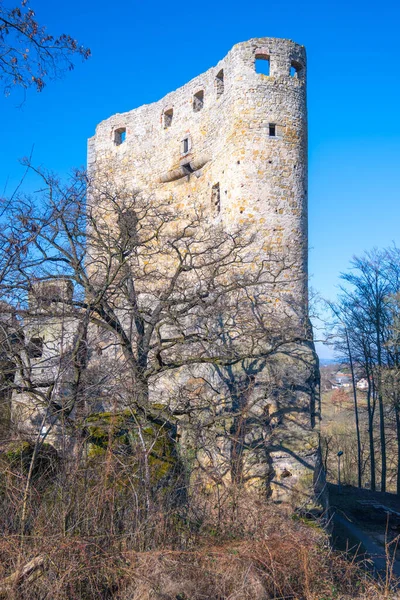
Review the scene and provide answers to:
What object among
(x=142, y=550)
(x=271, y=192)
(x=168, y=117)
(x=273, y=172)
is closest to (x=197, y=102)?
(x=168, y=117)

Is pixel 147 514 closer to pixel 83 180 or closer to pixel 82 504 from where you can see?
pixel 82 504

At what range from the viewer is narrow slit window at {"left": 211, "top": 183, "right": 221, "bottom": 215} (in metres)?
13.6

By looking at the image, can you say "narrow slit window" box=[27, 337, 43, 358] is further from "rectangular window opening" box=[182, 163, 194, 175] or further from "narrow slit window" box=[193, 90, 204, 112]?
"narrow slit window" box=[193, 90, 204, 112]

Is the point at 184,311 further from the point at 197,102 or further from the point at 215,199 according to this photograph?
the point at 197,102

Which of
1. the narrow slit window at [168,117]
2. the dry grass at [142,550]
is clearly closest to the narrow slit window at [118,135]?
the narrow slit window at [168,117]

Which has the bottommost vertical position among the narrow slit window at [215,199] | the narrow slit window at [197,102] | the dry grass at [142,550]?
the dry grass at [142,550]

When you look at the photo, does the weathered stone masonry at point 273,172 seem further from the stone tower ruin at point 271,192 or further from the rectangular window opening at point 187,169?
the rectangular window opening at point 187,169

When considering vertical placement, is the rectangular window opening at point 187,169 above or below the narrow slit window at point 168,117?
below

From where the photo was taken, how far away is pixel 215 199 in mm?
13789

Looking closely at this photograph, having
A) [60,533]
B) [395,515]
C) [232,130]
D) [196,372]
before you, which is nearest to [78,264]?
[196,372]

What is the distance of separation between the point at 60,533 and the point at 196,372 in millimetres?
7794

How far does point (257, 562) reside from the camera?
16.6 feet

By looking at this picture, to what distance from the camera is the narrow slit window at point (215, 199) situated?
13.6m

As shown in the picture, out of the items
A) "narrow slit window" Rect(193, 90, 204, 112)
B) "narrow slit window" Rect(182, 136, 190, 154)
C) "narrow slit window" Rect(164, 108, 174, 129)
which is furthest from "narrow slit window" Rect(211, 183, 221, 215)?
"narrow slit window" Rect(164, 108, 174, 129)
